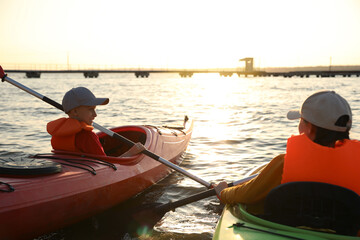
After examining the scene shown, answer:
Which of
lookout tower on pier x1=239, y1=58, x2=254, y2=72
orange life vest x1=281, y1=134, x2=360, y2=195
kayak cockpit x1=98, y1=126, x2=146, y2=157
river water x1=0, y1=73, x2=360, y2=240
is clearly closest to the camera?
orange life vest x1=281, y1=134, x2=360, y2=195

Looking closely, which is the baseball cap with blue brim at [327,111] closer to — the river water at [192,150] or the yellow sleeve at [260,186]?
the yellow sleeve at [260,186]

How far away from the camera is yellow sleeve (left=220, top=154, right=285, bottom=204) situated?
Result: 8.62 ft

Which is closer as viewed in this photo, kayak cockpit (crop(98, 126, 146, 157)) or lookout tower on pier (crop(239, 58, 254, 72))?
kayak cockpit (crop(98, 126, 146, 157))

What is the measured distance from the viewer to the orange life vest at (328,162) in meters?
2.34

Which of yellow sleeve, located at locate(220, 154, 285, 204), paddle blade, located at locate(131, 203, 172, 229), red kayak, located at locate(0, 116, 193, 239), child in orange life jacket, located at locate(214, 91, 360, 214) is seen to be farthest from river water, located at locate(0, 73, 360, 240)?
child in orange life jacket, located at locate(214, 91, 360, 214)

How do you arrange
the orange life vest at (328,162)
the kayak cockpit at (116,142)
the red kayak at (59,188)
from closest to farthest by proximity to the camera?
the orange life vest at (328,162) → the red kayak at (59,188) → the kayak cockpit at (116,142)

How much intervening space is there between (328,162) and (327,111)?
0.32 m

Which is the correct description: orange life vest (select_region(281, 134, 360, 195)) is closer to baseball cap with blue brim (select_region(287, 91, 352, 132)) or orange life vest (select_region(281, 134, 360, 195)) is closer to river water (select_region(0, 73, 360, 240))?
baseball cap with blue brim (select_region(287, 91, 352, 132))

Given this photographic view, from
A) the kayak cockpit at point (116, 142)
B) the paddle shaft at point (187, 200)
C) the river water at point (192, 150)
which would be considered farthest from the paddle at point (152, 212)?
the kayak cockpit at point (116, 142)

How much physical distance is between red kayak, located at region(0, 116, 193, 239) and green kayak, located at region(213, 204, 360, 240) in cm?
186

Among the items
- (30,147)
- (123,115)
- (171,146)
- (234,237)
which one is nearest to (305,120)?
(234,237)

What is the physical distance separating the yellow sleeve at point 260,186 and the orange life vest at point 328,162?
0.22 m

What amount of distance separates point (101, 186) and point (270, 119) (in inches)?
459

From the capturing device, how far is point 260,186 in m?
2.75
